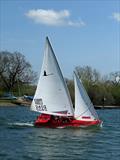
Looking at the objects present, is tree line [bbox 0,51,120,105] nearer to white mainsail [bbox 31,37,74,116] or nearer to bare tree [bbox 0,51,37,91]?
bare tree [bbox 0,51,37,91]

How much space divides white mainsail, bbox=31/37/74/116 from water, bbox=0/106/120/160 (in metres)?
2.62

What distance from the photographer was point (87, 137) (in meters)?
45.3

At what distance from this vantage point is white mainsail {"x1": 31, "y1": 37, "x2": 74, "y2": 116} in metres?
52.0

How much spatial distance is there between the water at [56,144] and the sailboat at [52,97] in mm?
1575

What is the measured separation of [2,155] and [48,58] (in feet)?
67.9

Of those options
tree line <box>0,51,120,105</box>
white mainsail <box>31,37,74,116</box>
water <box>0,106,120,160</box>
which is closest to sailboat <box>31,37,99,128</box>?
white mainsail <box>31,37,74,116</box>

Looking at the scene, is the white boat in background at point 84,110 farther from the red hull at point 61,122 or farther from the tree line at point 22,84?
the tree line at point 22,84

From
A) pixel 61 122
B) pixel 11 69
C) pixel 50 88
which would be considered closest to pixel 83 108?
pixel 61 122

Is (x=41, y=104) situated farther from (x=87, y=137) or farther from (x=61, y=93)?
(x=87, y=137)

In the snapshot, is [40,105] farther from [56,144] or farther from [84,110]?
[56,144]

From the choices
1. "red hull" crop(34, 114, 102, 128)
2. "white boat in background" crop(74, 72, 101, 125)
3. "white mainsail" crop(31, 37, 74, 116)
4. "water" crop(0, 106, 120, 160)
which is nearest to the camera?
"water" crop(0, 106, 120, 160)

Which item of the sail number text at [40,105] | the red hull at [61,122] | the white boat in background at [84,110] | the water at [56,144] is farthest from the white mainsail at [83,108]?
the sail number text at [40,105]

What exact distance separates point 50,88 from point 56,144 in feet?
44.2

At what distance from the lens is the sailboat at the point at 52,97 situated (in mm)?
51250
